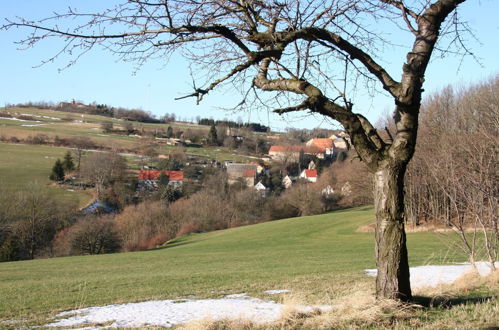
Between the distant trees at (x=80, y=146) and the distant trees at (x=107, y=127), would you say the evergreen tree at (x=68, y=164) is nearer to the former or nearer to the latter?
the distant trees at (x=80, y=146)

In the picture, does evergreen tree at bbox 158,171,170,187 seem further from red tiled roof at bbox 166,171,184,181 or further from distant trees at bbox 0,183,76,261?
distant trees at bbox 0,183,76,261

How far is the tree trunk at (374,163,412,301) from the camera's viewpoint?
5234 millimetres

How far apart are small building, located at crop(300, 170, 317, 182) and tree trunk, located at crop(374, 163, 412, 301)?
7970 centimetres

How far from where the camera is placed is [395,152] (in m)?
5.38

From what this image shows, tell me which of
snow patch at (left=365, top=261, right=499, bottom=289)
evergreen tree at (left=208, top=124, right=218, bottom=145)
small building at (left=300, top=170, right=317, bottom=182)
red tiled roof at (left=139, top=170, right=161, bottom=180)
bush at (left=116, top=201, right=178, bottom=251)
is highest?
evergreen tree at (left=208, top=124, right=218, bottom=145)

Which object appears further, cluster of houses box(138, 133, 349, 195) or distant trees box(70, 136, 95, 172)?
distant trees box(70, 136, 95, 172)

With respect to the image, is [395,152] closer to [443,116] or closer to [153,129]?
[443,116]

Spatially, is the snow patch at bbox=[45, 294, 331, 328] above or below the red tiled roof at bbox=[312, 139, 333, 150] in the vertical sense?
below

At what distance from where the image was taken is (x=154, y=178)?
259 feet

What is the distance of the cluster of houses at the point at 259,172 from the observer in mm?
77688

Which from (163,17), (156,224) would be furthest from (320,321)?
(156,224)

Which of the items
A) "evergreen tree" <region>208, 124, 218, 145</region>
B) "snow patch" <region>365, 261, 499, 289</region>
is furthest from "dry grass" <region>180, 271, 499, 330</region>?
"evergreen tree" <region>208, 124, 218, 145</region>

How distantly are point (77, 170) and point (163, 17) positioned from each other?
7674 centimetres

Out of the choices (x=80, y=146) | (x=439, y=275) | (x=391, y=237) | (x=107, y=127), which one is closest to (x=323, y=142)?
(x=439, y=275)
